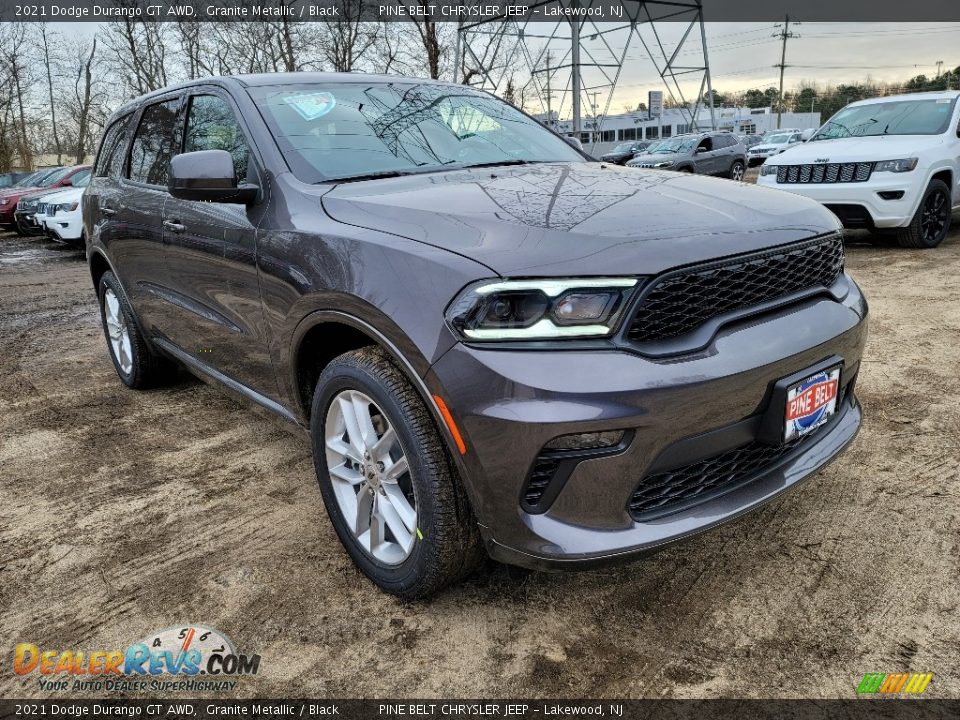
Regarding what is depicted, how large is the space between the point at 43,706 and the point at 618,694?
1503 millimetres

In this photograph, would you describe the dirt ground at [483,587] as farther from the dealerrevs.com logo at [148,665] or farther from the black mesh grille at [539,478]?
the black mesh grille at [539,478]

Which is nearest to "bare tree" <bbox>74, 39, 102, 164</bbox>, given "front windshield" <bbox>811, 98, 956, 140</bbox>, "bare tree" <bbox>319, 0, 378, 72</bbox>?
"bare tree" <bbox>319, 0, 378, 72</bbox>

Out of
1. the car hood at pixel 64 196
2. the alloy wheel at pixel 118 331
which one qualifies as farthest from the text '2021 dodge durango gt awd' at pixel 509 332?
the car hood at pixel 64 196

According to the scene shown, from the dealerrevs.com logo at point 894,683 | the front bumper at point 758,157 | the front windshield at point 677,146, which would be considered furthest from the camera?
the front bumper at point 758,157

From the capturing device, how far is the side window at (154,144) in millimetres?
3594

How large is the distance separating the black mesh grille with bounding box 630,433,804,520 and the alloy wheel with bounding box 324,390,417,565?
64 centimetres

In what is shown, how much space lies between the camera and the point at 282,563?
8.29ft

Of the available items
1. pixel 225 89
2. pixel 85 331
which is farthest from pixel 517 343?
pixel 85 331

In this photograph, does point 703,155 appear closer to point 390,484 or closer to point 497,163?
point 497,163

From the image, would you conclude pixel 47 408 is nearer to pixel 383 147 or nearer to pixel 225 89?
pixel 225 89

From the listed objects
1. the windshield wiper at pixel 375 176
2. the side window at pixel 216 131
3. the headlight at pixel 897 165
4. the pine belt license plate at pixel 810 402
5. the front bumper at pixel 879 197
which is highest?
the side window at pixel 216 131

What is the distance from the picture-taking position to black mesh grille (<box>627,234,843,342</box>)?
1.84 m

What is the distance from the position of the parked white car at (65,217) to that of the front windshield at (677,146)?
1320 centimetres

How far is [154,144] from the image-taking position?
149 inches
